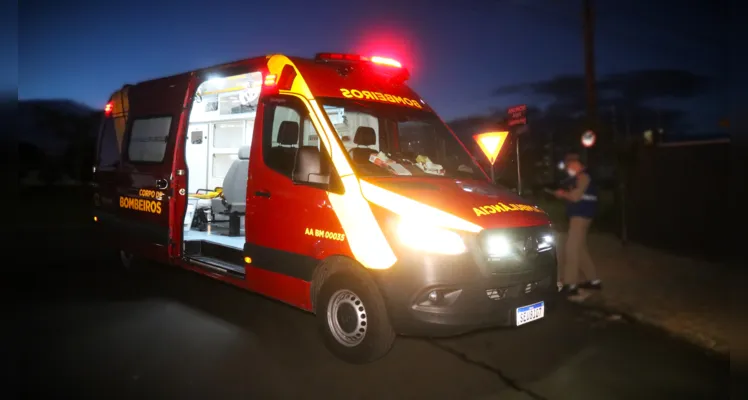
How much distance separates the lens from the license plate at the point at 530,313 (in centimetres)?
441

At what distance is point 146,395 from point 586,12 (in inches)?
500

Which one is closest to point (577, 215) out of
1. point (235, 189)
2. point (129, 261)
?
point (235, 189)

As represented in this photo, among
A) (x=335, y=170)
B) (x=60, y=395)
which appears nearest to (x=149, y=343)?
(x=60, y=395)

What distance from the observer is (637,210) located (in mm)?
12430

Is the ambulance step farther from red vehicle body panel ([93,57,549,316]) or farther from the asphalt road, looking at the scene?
the asphalt road

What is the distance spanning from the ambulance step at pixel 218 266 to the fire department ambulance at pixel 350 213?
25 millimetres

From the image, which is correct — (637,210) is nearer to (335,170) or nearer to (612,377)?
(612,377)

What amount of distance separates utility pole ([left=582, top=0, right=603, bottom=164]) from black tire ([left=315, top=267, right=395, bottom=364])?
9460mm

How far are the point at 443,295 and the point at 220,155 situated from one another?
664cm

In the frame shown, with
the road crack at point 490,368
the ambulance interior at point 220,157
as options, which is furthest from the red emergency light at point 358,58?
the road crack at point 490,368

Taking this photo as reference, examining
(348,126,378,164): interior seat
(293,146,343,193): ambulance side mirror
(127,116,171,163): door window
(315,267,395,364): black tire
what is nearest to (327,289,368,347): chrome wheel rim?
(315,267,395,364): black tire

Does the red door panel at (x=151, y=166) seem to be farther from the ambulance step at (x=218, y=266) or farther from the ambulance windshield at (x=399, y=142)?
the ambulance windshield at (x=399, y=142)

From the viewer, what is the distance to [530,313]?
4512 millimetres

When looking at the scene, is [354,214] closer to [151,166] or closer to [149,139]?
[151,166]
